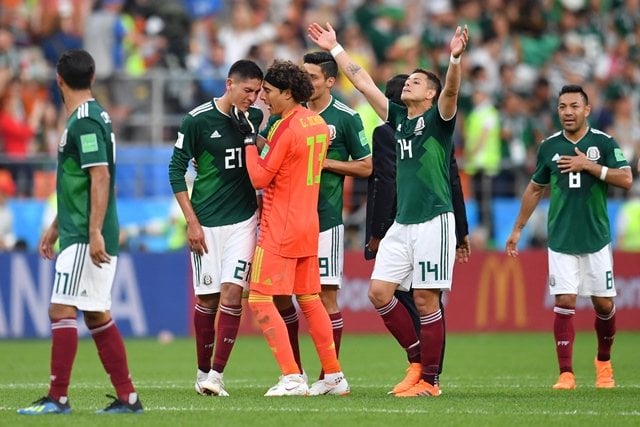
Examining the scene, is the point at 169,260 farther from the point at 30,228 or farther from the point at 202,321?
the point at 202,321

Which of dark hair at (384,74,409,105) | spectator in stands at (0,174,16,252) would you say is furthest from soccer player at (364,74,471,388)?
spectator in stands at (0,174,16,252)

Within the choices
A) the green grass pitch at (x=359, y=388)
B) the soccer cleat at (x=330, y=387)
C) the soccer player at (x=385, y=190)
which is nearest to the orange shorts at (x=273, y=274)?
the soccer cleat at (x=330, y=387)

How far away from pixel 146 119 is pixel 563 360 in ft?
34.5

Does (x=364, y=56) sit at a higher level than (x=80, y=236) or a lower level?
higher

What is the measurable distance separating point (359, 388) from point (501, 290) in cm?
869

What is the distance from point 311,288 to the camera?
1113cm

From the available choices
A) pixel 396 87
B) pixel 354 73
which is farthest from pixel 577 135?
pixel 354 73

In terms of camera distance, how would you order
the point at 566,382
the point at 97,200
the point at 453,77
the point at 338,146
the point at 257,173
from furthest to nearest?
the point at 566,382 → the point at 338,146 → the point at 257,173 → the point at 453,77 → the point at 97,200

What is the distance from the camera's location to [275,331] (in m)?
11.0

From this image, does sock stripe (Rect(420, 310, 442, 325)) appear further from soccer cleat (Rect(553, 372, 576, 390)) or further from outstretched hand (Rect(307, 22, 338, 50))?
outstretched hand (Rect(307, 22, 338, 50))

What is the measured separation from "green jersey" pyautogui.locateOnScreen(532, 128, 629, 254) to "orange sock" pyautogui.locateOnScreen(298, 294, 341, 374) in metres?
2.74

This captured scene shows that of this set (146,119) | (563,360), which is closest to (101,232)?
(563,360)

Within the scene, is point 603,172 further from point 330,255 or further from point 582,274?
point 330,255

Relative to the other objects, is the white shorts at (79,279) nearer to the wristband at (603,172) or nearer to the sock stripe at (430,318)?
the sock stripe at (430,318)
